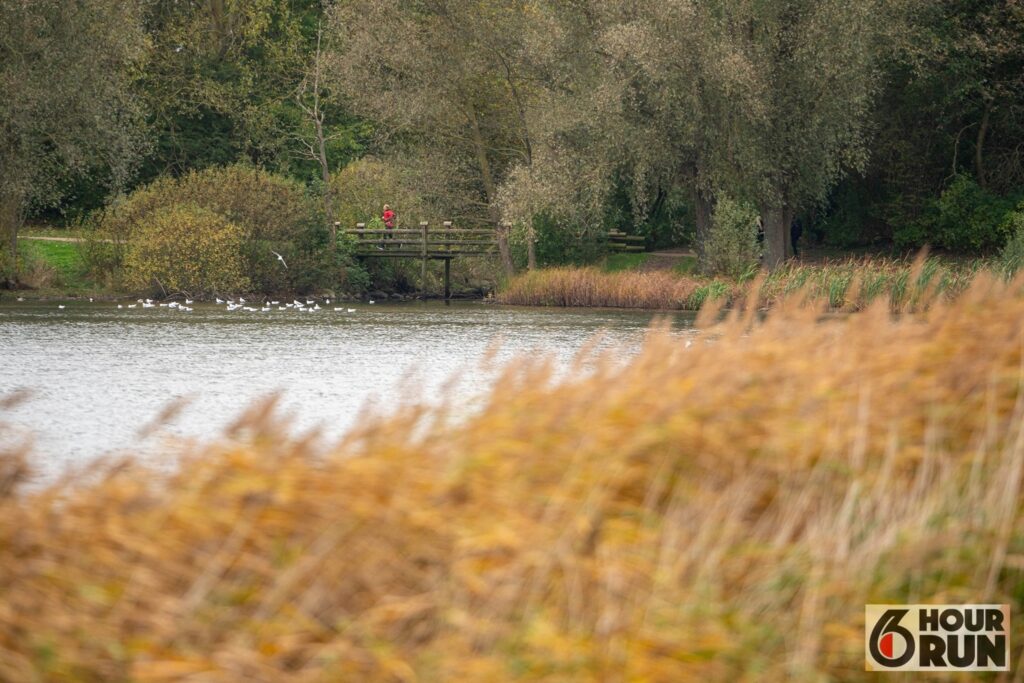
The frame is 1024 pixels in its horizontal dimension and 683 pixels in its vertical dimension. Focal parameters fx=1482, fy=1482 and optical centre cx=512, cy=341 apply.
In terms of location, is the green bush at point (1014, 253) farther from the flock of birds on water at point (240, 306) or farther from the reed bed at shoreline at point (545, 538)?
the reed bed at shoreline at point (545, 538)

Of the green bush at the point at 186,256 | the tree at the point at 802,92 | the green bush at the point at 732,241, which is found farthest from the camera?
the green bush at the point at 186,256

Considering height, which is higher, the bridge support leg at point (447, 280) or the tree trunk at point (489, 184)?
the tree trunk at point (489, 184)

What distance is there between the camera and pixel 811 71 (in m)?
38.1

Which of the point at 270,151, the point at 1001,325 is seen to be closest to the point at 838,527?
the point at 1001,325

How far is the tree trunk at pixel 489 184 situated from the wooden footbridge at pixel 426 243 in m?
0.41

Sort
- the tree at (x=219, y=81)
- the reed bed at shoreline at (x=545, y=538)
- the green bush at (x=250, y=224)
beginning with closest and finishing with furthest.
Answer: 1. the reed bed at shoreline at (x=545, y=538)
2. the green bush at (x=250, y=224)
3. the tree at (x=219, y=81)

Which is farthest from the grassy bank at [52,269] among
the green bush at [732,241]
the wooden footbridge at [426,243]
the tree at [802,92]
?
the tree at [802,92]

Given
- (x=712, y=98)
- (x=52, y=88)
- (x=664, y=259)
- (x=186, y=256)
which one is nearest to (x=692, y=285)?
(x=712, y=98)

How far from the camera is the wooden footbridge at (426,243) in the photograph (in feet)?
149

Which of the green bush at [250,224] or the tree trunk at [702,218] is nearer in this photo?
the tree trunk at [702,218]

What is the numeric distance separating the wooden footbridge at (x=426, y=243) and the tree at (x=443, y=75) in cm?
86

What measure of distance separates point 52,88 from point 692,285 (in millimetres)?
17793

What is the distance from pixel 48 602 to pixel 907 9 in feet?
136

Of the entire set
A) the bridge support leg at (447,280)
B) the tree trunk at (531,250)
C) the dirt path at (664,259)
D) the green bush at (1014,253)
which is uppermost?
the green bush at (1014,253)
